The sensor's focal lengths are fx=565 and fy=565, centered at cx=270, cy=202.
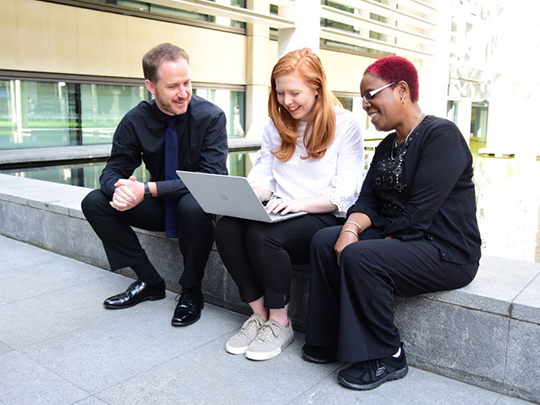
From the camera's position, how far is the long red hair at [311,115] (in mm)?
3006

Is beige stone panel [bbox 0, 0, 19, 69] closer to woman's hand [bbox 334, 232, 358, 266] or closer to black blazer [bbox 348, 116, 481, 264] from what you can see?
woman's hand [bbox 334, 232, 358, 266]

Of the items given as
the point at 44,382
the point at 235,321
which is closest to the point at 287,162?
the point at 235,321

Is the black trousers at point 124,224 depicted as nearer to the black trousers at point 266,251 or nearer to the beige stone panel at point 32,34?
the black trousers at point 266,251

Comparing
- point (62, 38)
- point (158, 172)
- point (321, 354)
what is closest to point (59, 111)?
point (62, 38)

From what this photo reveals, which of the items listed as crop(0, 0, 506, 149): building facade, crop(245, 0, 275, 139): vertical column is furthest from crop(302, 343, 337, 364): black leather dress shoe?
crop(245, 0, 275, 139): vertical column

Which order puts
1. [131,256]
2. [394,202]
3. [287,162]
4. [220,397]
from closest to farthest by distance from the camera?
[220,397] → [394,202] → [287,162] → [131,256]

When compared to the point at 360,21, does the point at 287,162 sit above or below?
below

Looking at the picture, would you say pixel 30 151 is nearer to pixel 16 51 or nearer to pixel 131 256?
pixel 16 51

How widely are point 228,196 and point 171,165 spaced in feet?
3.25

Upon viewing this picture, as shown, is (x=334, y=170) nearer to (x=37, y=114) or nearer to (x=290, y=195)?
(x=290, y=195)

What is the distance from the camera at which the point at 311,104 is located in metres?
3.10

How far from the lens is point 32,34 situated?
16.3 meters

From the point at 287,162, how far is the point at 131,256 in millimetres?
1281

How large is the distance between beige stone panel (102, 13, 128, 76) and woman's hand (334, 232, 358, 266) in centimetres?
1716
